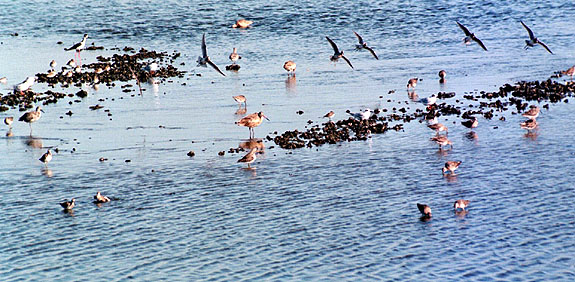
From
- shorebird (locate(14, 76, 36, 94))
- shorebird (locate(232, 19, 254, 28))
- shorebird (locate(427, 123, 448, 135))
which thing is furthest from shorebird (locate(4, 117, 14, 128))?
shorebird (locate(232, 19, 254, 28))

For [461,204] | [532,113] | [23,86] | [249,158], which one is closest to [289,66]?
[23,86]

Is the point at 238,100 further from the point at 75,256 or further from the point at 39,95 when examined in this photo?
the point at 75,256

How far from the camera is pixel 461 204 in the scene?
17.6m

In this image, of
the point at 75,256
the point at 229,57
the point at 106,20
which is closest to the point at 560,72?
the point at 229,57

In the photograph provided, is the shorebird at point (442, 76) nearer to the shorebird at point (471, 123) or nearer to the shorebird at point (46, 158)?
the shorebird at point (471, 123)

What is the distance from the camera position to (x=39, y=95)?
111 ft

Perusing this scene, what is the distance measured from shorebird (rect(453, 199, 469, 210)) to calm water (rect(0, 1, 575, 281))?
217 millimetres

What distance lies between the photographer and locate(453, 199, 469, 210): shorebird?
1753 cm

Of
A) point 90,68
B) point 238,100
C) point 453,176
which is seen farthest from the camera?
point 90,68

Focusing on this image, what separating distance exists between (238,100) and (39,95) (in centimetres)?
913

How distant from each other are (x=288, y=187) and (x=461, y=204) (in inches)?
174

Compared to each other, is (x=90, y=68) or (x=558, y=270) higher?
(x=90, y=68)

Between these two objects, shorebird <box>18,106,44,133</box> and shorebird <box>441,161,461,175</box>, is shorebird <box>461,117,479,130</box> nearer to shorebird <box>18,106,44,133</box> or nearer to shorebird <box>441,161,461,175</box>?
shorebird <box>441,161,461,175</box>

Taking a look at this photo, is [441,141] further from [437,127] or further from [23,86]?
[23,86]
